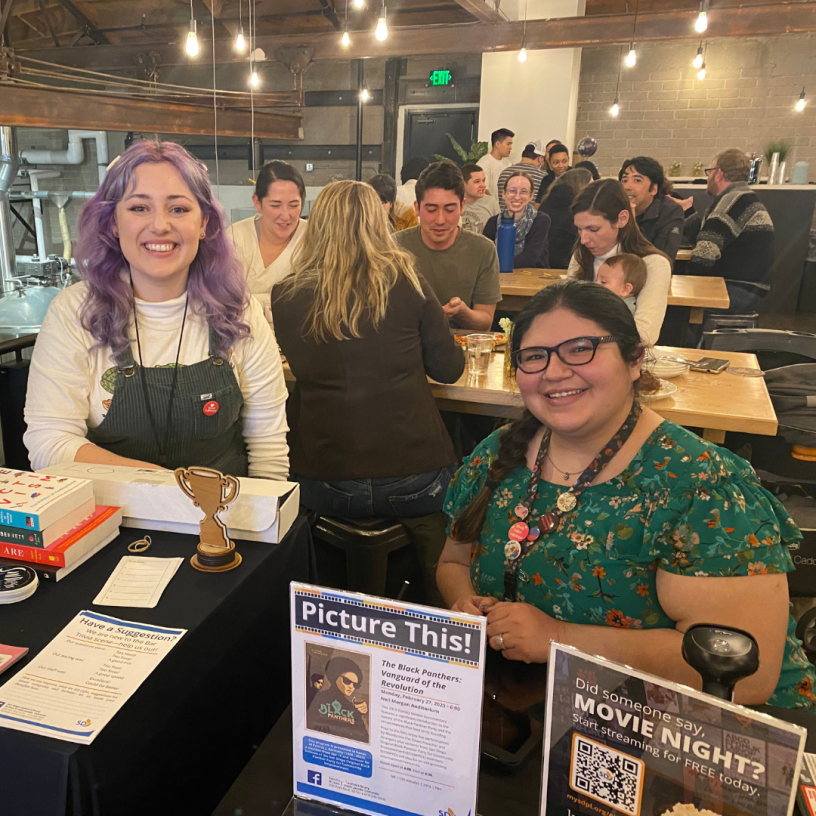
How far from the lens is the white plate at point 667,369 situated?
232 centimetres

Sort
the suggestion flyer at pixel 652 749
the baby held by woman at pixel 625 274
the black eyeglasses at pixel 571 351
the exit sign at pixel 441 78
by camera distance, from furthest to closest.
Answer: the exit sign at pixel 441 78
the baby held by woman at pixel 625 274
the black eyeglasses at pixel 571 351
the suggestion flyer at pixel 652 749

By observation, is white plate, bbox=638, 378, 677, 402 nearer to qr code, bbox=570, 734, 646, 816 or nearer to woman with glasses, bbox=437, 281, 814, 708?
woman with glasses, bbox=437, 281, 814, 708

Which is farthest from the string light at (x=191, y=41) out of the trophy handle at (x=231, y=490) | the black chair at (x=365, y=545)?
the trophy handle at (x=231, y=490)

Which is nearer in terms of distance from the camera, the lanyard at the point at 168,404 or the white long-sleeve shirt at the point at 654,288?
the lanyard at the point at 168,404

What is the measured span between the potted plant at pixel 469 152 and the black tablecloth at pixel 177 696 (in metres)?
2.41

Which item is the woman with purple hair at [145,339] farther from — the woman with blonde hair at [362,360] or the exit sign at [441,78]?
the exit sign at [441,78]

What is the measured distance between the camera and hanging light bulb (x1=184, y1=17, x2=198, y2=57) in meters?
2.77

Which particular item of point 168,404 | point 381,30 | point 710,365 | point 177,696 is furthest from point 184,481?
point 381,30

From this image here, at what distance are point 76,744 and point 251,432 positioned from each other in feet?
3.33

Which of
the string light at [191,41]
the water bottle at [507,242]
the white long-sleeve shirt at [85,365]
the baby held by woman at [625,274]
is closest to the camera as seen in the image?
the white long-sleeve shirt at [85,365]

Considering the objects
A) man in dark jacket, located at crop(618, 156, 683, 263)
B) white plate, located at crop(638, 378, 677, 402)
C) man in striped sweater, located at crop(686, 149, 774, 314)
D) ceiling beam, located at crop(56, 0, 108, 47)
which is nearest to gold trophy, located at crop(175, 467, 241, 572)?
white plate, located at crop(638, 378, 677, 402)

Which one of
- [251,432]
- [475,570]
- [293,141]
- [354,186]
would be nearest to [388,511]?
[251,432]

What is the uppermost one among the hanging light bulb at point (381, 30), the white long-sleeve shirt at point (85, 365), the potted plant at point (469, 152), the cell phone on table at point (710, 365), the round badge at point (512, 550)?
the hanging light bulb at point (381, 30)

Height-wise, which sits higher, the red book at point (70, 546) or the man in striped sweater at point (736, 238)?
the man in striped sweater at point (736, 238)
